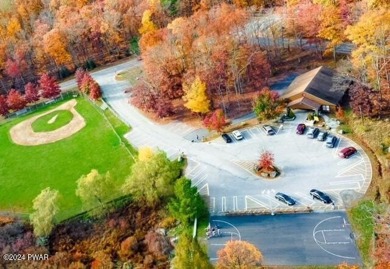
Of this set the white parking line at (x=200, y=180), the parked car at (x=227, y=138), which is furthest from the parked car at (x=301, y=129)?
the white parking line at (x=200, y=180)

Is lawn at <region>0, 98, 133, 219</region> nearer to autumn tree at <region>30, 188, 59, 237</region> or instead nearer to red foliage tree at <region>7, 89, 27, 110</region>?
autumn tree at <region>30, 188, 59, 237</region>

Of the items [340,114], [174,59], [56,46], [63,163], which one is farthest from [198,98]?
[56,46]

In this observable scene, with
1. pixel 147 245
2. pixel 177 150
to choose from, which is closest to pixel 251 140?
pixel 177 150

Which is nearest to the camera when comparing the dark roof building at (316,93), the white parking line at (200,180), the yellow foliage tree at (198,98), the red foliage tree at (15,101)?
the white parking line at (200,180)

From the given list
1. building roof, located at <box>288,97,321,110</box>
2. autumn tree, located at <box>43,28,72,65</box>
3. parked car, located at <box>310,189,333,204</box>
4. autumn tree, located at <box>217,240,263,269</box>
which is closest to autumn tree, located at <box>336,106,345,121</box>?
building roof, located at <box>288,97,321,110</box>

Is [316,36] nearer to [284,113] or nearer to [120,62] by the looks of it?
[284,113]

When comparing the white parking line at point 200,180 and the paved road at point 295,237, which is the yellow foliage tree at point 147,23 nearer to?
the white parking line at point 200,180
